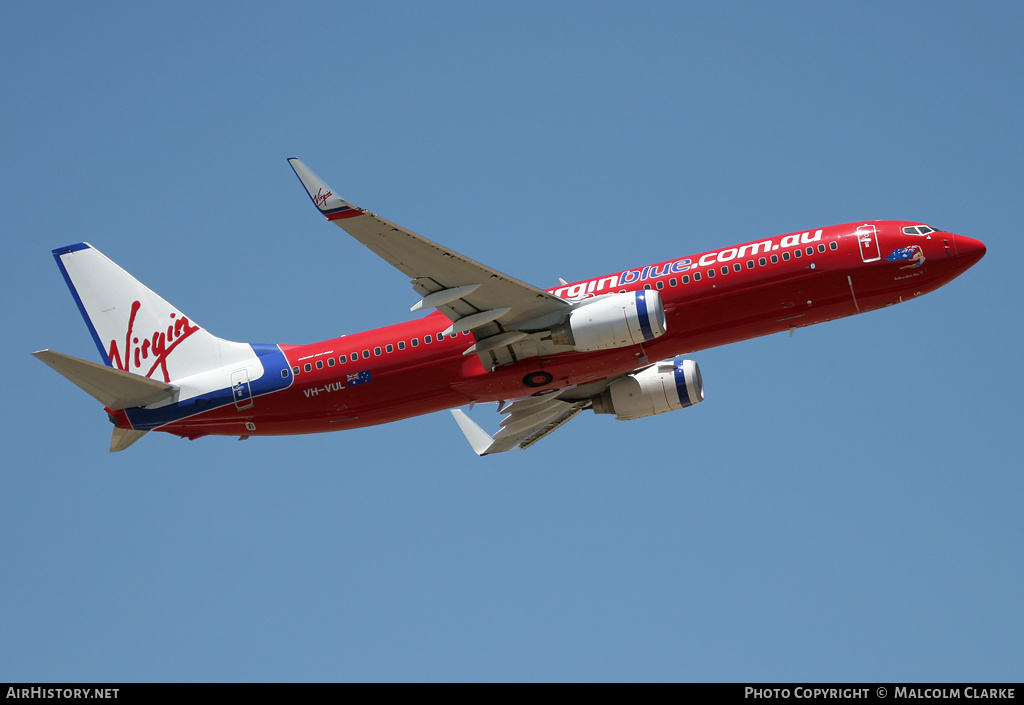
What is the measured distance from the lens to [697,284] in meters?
41.2

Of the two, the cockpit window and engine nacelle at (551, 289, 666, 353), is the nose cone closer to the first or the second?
the cockpit window

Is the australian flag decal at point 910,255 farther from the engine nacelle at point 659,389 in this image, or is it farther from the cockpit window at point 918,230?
the engine nacelle at point 659,389

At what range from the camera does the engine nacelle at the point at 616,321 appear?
3981 centimetres

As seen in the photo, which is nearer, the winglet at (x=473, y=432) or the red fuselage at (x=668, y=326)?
the red fuselage at (x=668, y=326)

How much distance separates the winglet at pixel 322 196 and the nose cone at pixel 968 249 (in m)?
22.5

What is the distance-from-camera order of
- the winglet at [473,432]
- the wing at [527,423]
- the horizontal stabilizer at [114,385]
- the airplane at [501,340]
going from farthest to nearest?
the winglet at [473,432] < the wing at [527,423] < the horizontal stabilizer at [114,385] < the airplane at [501,340]

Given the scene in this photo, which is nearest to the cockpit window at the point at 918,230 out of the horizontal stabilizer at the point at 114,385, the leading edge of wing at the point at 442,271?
the leading edge of wing at the point at 442,271

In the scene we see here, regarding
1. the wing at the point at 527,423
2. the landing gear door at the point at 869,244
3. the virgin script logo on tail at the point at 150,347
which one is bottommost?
the wing at the point at 527,423

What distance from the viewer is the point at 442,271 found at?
38594 mm

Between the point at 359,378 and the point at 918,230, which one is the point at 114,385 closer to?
the point at 359,378
